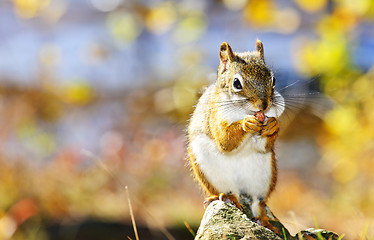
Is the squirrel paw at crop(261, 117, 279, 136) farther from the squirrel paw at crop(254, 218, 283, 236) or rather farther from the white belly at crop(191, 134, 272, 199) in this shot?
the squirrel paw at crop(254, 218, 283, 236)

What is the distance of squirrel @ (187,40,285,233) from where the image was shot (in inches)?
51.1

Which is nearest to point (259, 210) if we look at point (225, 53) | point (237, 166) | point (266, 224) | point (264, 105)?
point (266, 224)

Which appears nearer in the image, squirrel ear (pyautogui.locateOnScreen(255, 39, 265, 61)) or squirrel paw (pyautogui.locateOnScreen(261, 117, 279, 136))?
squirrel paw (pyautogui.locateOnScreen(261, 117, 279, 136))

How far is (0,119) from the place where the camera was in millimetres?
5375

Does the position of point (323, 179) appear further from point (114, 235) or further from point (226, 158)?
point (226, 158)

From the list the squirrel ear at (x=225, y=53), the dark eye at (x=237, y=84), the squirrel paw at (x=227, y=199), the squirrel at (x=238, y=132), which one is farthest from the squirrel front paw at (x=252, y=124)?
the squirrel paw at (x=227, y=199)

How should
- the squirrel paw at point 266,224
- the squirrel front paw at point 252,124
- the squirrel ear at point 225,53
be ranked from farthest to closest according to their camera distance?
1. the squirrel paw at point 266,224
2. the squirrel ear at point 225,53
3. the squirrel front paw at point 252,124

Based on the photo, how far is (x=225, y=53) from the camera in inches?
55.8

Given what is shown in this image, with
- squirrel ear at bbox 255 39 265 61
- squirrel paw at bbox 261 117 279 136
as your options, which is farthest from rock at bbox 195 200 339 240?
squirrel ear at bbox 255 39 265 61

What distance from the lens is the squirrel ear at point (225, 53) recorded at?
54.6 inches

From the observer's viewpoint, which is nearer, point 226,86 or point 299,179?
point 226,86

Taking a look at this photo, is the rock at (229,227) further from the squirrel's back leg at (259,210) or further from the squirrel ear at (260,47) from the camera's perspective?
the squirrel ear at (260,47)

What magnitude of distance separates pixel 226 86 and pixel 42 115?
5162 millimetres

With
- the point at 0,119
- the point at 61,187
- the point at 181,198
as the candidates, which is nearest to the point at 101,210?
the point at 61,187
